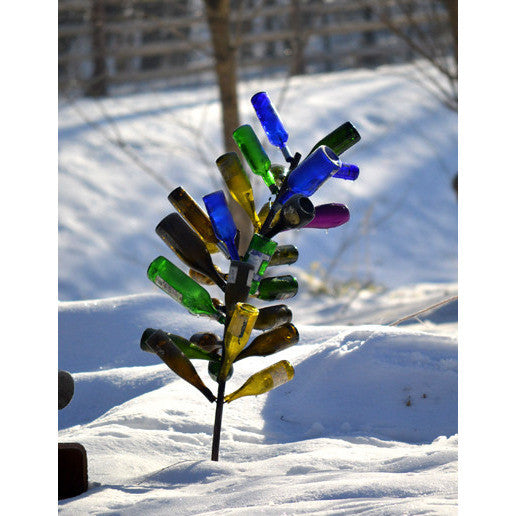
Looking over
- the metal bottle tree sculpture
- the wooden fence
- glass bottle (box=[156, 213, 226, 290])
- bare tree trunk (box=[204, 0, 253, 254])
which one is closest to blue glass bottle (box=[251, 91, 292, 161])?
the metal bottle tree sculpture

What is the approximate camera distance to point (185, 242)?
121 centimetres

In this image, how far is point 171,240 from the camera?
122cm

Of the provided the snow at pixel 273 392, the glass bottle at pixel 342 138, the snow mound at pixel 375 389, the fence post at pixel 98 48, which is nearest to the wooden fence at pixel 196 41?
the fence post at pixel 98 48

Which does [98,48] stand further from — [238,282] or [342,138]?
[238,282]

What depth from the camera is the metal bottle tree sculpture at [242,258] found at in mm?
1160

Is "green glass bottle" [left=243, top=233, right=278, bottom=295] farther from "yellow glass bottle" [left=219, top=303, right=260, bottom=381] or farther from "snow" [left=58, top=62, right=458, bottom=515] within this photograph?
"snow" [left=58, top=62, right=458, bottom=515]

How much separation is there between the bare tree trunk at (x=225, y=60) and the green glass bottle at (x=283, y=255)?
1.78 m

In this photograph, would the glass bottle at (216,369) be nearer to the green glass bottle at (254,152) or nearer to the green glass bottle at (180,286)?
the green glass bottle at (180,286)

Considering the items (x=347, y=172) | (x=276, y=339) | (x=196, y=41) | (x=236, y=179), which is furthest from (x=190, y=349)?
(x=196, y=41)

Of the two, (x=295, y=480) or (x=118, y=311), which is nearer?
(x=295, y=480)

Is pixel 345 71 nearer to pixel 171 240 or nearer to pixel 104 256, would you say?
pixel 104 256

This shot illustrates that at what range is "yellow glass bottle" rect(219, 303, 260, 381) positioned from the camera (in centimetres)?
112
